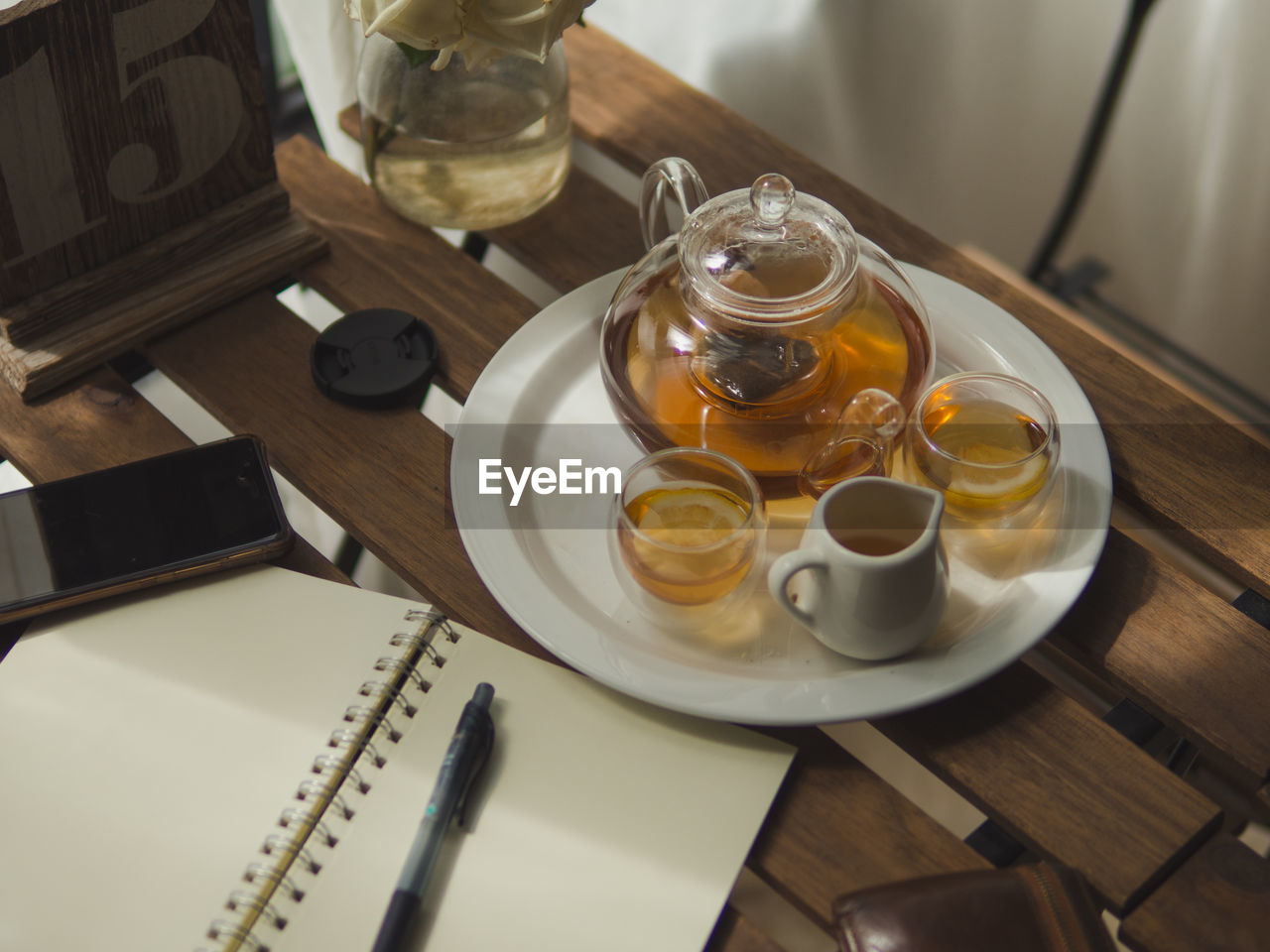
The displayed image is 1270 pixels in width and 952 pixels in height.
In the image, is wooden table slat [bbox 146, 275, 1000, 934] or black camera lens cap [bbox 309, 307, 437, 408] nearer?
wooden table slat [bbox 146, 275, 1000, 934]

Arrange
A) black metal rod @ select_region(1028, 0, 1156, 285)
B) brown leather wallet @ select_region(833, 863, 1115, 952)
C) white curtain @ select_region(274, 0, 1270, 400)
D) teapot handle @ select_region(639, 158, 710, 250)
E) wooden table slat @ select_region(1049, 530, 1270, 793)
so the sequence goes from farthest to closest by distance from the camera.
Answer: white curtain @ select_region(274, 0, 1270, 400) → black metal rod @ select_region(1028, 0, 1156, 285) → teapot handle @ select_region(639, 158, 710, 250) → wooden table slat @ select_region(1049, 530, 1270, 793) → brown leather wallet @ select_region(833, 863, 1115, 952)

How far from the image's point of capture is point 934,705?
608mm

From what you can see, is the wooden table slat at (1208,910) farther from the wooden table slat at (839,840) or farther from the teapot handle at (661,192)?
the teapot handle at (661,192)

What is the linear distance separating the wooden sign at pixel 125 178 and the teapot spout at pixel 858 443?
0.42 meters

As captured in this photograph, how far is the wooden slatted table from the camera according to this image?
0.56 m

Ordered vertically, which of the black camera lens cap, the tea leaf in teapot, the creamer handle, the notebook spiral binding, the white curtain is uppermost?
the tea leaf in teapot

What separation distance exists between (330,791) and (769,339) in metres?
0.35

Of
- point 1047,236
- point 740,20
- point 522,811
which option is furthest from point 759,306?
point 1047,236

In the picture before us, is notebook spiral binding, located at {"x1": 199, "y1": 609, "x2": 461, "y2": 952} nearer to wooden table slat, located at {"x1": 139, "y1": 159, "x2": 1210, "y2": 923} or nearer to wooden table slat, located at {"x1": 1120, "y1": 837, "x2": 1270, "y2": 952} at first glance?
wooden table slat, located at {"x1": 139, "y1": 159, "x2": 1210, "y2": 923}

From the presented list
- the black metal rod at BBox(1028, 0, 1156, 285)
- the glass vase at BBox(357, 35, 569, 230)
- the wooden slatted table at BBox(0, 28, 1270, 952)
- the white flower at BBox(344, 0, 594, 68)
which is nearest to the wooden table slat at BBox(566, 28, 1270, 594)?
the wooden slatted table at BBox(0, 28, 1270, 952)

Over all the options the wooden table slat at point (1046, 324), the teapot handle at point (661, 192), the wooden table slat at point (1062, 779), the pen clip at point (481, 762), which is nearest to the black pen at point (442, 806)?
the pen clip at point (481, 762)

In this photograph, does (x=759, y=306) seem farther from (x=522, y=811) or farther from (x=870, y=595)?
(x=522, y=811)

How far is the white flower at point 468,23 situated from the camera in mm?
662

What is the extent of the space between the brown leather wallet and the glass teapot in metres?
0.24
